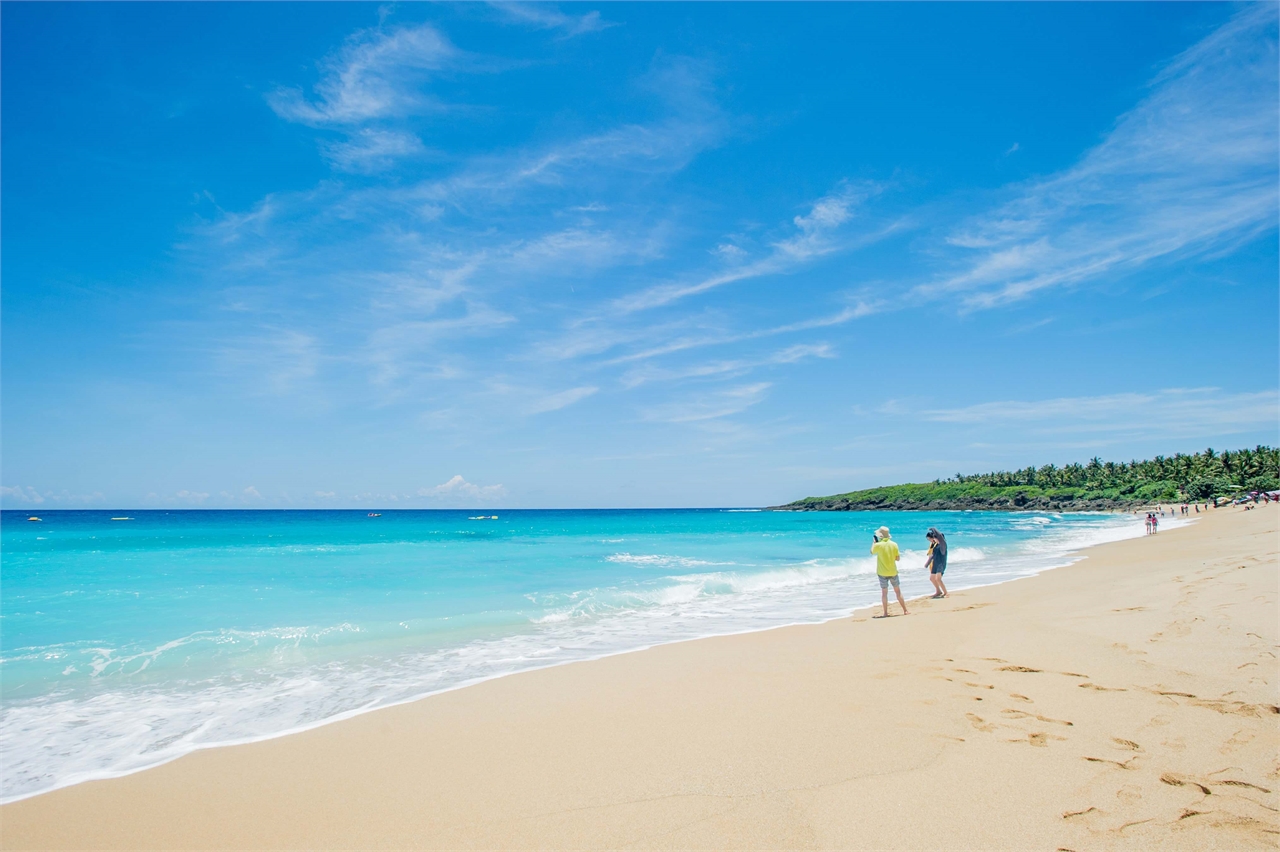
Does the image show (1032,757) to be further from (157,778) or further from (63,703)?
(63,703)

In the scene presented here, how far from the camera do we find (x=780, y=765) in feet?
13.9

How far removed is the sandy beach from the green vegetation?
92790mm

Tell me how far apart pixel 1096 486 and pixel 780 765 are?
123m

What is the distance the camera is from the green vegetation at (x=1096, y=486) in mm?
77062

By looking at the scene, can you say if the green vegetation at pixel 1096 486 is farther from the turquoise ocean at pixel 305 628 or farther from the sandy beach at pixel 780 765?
the sandy beach at pixel 780 765

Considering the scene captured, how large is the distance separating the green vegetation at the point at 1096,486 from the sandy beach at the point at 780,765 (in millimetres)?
92790

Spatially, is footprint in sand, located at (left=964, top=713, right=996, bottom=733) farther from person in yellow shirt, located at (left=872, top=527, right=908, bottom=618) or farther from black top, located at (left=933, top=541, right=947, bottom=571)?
black top, located at (left=933, top=541, right=947, bottom=571)

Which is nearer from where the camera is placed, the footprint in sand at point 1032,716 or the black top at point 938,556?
the footprint in sand at point 1032,716

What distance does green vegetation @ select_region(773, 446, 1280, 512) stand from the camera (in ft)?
253

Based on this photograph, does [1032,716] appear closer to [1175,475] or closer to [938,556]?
[938,556]

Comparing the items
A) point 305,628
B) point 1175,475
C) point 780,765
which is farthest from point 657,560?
point 1175,475

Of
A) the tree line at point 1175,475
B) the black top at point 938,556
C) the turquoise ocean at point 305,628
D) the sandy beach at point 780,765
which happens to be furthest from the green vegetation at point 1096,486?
the sandy beach at point 780,765

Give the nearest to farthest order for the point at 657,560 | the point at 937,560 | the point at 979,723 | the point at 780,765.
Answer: the point at 780,765 < the point at 979,723 < the point at 937,560 < the point at 657,560

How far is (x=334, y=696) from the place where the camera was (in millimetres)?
7000
